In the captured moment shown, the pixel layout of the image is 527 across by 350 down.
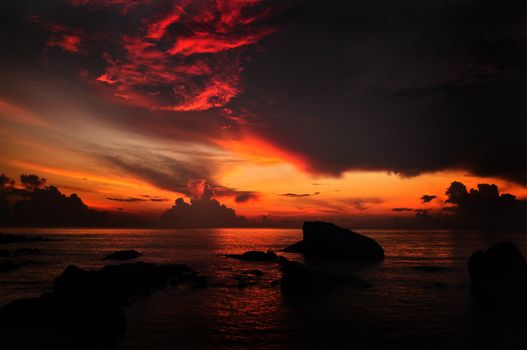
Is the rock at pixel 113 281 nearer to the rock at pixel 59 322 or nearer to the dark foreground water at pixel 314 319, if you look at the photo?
the rock at pixel 59 322

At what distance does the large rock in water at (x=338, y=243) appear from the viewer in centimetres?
7681

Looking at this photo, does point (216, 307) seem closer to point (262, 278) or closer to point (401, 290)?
point (262, 278)

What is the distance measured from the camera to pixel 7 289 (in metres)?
38.0

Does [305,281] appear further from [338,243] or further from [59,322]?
[338,243]

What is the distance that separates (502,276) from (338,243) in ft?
154

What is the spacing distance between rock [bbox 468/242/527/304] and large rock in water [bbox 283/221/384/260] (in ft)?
137

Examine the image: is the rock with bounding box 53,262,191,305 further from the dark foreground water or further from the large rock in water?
the large rock in water

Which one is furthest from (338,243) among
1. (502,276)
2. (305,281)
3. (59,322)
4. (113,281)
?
(59,322)

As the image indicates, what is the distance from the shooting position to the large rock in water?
76812 mm

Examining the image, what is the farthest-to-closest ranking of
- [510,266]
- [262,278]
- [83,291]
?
[262,278] < [510,266] < [83,291]

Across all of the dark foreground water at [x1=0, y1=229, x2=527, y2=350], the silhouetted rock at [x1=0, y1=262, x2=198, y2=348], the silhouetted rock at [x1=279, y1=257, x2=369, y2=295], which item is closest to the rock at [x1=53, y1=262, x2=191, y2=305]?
the silhouetted rock at [x1=0, y1=262, x2=198, y2=348]

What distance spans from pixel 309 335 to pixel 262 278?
2463 cm

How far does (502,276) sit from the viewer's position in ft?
109

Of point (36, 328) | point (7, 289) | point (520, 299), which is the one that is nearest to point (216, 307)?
point (36, 328)
